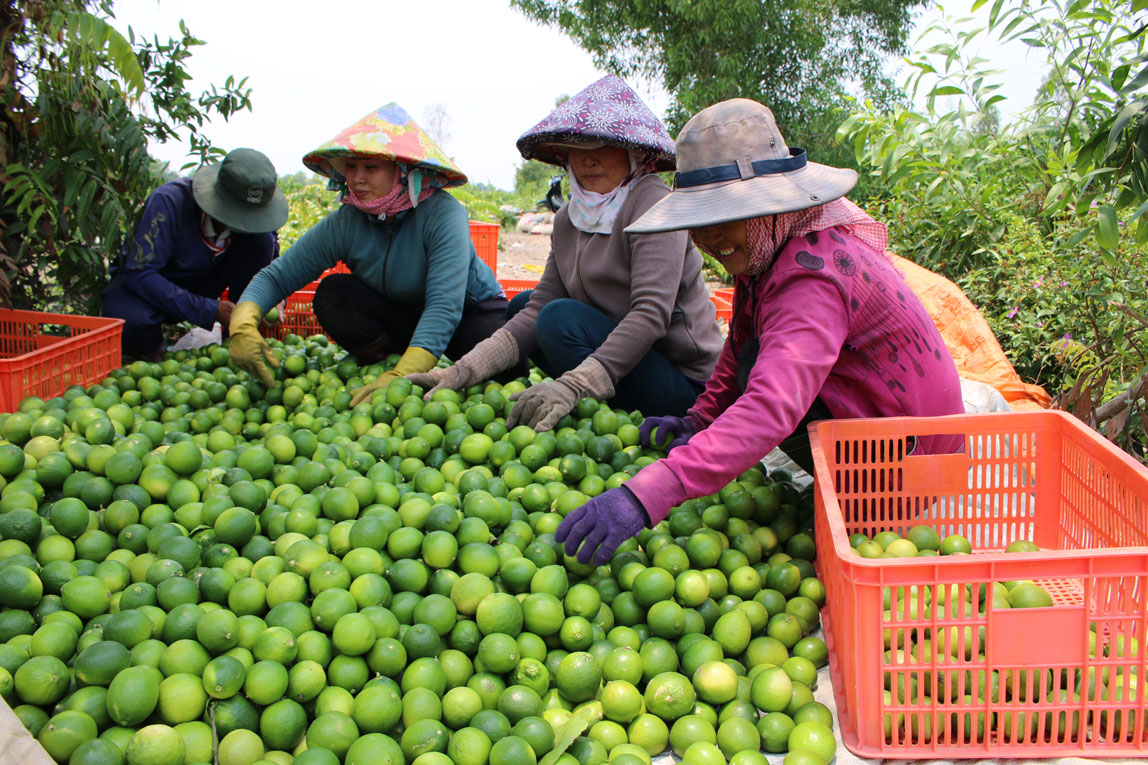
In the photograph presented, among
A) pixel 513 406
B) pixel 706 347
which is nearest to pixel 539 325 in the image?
pixel 513 406

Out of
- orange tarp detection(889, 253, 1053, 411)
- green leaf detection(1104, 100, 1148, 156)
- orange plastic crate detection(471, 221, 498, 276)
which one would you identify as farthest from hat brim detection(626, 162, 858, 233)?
orange plastic crate detection(471, 221, 498, 276)

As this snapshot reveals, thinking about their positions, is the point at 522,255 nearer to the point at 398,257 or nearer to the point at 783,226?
the point at 398,257

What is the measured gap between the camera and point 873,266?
8.77 ft

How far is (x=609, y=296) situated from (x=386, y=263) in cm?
138

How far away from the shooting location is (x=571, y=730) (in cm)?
196

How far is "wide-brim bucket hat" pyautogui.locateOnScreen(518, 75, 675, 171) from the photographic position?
3.70m

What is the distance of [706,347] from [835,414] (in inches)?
49.8

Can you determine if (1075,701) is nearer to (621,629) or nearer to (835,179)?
(621,629)

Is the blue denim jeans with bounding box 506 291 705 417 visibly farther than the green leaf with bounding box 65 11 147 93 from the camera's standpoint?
Yes

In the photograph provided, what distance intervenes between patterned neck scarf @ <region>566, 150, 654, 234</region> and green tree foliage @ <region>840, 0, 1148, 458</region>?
157 cm

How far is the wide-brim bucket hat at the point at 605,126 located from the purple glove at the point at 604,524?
196cm

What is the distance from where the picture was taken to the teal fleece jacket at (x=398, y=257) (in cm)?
441

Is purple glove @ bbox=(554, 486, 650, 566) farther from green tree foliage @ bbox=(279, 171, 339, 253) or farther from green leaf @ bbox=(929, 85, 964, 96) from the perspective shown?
green tree foliage @ bbox=(279, 171, 339, 253)

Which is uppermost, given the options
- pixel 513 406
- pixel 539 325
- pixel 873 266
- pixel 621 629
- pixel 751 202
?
pixel 751 202
